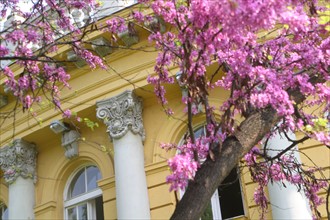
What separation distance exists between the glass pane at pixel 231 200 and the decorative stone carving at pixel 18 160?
4545 millimetres

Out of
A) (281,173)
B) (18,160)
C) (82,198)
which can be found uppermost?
(18,160)

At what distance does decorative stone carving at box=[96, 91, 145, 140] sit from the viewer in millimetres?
12109

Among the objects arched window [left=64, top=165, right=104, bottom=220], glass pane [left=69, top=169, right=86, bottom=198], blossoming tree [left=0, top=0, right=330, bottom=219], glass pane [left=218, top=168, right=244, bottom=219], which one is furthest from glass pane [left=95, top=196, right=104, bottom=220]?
blossoming tree [left=0, top=0, right=330, bottom=219]

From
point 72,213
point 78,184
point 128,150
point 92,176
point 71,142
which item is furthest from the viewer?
point 78,184

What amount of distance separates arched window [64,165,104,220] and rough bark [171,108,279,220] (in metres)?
8.22

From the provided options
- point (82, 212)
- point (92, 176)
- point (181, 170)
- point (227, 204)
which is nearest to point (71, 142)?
point (92, 176)

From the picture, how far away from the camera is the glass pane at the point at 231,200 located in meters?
11.4

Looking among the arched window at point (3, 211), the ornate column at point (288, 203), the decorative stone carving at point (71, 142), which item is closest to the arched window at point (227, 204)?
the ornate column at point (288, 203)

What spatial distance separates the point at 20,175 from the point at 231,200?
4.88 meters

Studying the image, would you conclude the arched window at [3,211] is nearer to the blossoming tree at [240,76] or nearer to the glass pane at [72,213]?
the glass pane at [72,213]

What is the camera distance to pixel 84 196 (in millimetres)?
13438

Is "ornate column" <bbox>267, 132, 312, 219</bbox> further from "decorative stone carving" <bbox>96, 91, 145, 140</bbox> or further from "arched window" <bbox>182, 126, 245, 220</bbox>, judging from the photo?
"decorative stone carving" <bbox>96, 91, 145, 140</bbox>

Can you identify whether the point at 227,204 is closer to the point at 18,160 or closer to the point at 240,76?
the point at 18,160

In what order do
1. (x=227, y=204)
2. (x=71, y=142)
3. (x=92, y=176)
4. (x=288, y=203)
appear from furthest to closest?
(x=92, y=176)
(x=71, y=142)
(x=227, y=204)
(x=288, y=203)
